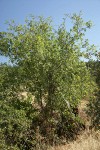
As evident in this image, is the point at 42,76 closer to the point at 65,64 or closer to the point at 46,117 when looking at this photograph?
the point at 65,64

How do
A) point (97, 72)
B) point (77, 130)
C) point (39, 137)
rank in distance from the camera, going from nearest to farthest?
point (97, 72), point (39, 137), point (77, 130)

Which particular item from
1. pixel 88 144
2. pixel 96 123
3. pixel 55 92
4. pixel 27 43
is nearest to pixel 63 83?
pixel 55 92

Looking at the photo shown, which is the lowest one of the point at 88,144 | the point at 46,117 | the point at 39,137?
the point at 88,144

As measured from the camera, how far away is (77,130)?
1992 centimetres

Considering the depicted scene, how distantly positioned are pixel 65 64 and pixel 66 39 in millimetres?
2131

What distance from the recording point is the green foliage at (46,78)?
18.1 metres

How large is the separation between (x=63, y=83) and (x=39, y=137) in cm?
444

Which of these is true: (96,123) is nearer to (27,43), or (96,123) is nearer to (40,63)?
(40,63)

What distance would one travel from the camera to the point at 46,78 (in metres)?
18.5

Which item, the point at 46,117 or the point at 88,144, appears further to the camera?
the point at 46,117

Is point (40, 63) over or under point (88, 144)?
over

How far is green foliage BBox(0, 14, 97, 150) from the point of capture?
59.3 feet

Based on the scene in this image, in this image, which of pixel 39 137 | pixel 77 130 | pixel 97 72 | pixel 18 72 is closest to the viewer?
pixel 97 72

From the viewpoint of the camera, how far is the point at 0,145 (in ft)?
41.5
